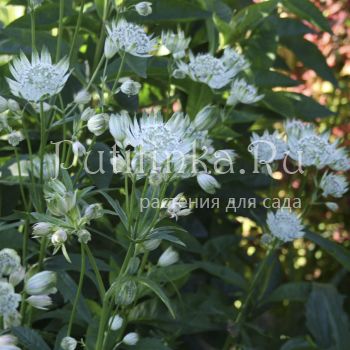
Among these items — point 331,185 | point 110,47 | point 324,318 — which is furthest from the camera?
point 324,318

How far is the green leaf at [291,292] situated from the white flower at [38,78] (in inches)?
26.0

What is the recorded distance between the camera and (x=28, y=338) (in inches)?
38.0

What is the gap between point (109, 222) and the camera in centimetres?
146

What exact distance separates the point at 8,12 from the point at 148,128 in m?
0.86

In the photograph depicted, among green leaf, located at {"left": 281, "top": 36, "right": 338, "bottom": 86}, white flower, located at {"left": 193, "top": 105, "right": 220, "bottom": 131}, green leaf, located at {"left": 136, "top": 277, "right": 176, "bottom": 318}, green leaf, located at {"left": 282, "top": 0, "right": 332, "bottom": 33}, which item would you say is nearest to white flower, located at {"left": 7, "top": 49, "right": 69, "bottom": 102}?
white flower, located at {"left": 193, "top": 105, "right": 220, "bottom": 131}

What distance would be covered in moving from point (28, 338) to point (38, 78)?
0.34 m

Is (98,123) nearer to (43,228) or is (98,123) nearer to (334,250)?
(43,228)

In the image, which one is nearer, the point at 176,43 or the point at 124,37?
the point at 124,37

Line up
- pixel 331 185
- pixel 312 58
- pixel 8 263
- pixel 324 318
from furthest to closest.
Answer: pixel 312 58 < pixel 324 318 < pixel 331 185 < pixel 8 263

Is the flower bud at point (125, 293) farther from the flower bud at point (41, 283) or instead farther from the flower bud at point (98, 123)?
the flower bud at point (98, 123)

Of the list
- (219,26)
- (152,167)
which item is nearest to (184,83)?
(219,26)

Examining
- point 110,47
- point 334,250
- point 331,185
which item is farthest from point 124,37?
point 334,250

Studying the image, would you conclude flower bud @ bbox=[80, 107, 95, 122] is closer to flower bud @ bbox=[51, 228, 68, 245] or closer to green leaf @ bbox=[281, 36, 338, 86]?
flower bud @ bbox=[51, 228, 68, 245]

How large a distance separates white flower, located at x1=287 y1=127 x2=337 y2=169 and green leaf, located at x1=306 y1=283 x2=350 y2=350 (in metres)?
0.30
